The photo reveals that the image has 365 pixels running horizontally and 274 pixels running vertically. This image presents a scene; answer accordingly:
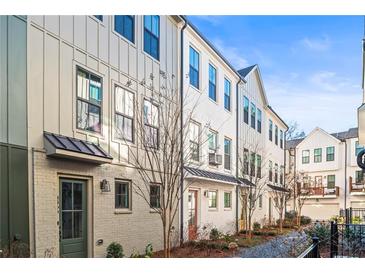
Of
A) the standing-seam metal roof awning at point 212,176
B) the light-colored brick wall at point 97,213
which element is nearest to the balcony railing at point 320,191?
the standing-seam metal roof awning at point 212,176

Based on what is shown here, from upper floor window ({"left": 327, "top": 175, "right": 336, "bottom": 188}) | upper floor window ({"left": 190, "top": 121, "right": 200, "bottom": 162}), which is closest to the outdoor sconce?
upper floor window ({"left": 190, "top": 121, "right": 200, "bottom": 162})

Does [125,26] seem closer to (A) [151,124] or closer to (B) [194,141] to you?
(A) [151,124]

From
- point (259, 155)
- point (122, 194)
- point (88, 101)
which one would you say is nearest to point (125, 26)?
point (88, 101)

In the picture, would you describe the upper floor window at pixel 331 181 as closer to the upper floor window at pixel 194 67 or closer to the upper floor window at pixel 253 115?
the upper floor window at pixel 253 115

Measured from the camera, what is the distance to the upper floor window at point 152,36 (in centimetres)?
536

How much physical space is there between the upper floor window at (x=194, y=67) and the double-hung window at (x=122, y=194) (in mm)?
2469

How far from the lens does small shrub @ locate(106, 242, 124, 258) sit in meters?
4.42

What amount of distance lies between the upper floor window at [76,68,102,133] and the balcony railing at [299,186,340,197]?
170 inches

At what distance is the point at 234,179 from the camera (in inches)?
314

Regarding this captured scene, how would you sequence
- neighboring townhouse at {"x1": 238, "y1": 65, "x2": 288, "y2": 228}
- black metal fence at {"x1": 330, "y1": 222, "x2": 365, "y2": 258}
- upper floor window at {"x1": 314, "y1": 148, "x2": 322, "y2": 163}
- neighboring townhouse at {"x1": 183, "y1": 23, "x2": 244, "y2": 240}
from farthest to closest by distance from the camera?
1. neighboring townhouse at {"x1": 238, "y1": 65, "x2": 288, "y2": 228}
2. upper floor window at {"x1": 314, "y1": 148, "x2": 322, "y2": 163}
3. neighboring townhouse at {"x1": 183, "y1": 23, "x2": 244, "y2": 240}
4. black metal fence at {"x1": 330, "y1": 222, "x2": 365, "y2": 258}

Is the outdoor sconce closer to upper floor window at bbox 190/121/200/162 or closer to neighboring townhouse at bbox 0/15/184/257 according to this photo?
neighboring townhouse at bbox 0/15/184/257
